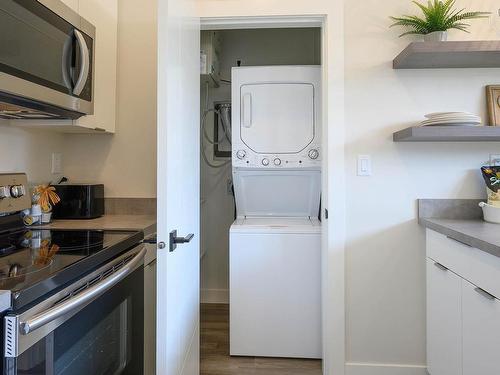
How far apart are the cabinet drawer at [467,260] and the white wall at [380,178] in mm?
207

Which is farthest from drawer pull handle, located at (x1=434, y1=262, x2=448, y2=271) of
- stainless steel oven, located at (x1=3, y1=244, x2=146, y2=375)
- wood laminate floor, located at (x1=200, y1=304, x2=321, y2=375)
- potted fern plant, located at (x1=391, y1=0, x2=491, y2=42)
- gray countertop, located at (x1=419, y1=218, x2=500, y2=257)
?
stainless steel oven, located at (x1=3, y1=244, x2=146, y2=375)

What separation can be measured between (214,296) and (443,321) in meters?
1.91

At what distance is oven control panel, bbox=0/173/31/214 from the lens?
1376 millimetres

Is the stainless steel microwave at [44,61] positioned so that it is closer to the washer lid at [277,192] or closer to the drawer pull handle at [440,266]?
the washer lid at [277,192]

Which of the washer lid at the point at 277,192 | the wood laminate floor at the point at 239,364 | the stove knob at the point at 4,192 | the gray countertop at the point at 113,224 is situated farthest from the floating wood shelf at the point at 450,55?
the stove knob at the point at 4,192

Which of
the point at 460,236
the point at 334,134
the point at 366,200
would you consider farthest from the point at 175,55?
the point at 460,236

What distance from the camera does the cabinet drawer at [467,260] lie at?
114 centimetres

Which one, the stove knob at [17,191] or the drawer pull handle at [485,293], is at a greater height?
the stove knob at [17,191]

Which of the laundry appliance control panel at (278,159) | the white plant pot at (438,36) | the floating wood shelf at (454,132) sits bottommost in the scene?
the laundry appliance control panel at (278,159)

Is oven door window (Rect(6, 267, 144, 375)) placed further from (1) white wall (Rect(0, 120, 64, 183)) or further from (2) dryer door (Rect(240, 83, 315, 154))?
(2) dryer door (Rect(240, 83, 315, 154))

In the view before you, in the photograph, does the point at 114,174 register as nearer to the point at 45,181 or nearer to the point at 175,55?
the point at 45,181

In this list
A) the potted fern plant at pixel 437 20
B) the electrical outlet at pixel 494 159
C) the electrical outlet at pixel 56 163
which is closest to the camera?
the potted fern plant at pixel 437 20

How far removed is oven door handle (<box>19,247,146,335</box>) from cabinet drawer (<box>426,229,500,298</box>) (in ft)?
4.15

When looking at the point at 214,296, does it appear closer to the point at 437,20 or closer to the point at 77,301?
the point at 77,301
